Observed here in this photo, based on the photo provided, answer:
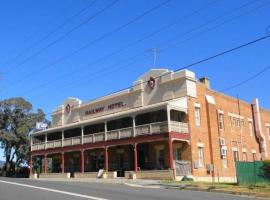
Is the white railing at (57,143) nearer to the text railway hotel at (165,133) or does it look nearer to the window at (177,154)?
the text railway hotel at (165,133)

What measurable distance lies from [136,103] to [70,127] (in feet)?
28.0

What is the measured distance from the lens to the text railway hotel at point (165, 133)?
36.9 meters

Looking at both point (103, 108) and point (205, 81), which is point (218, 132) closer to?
point (205, 81)

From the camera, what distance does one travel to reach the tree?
62.3 meters

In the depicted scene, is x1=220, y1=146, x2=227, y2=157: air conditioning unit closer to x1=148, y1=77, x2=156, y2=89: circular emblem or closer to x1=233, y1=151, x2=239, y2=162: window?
x1=233, y1=151, x2=239, y2=162: window

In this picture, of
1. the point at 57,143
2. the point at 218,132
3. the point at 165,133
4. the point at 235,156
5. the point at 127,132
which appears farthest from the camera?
the point at 57,143

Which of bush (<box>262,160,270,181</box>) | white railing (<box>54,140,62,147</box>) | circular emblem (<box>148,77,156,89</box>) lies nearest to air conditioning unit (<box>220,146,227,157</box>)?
circular emblem (<box>148,77,156,89</box>)

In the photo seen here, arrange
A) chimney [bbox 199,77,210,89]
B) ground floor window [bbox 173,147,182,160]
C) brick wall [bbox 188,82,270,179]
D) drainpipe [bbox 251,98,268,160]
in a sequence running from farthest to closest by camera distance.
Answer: drainpipe [bbox 251,98,268,160], chimney [bbox 199,77,210,89], brick wall [bbox 188,82,270,179], ground floor window [bbox 173,147,182,160]

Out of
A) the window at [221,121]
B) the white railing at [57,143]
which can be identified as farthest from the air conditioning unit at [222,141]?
the white railing at [57,143]

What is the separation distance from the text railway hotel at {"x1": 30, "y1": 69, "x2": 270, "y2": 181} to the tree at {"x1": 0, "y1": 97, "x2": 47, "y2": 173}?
13485 mm

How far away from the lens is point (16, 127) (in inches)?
2498

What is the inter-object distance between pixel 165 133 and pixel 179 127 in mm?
1733

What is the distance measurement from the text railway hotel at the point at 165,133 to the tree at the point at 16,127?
13485 millimetres

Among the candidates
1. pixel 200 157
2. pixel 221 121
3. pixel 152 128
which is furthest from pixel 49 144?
pixel 221 121
